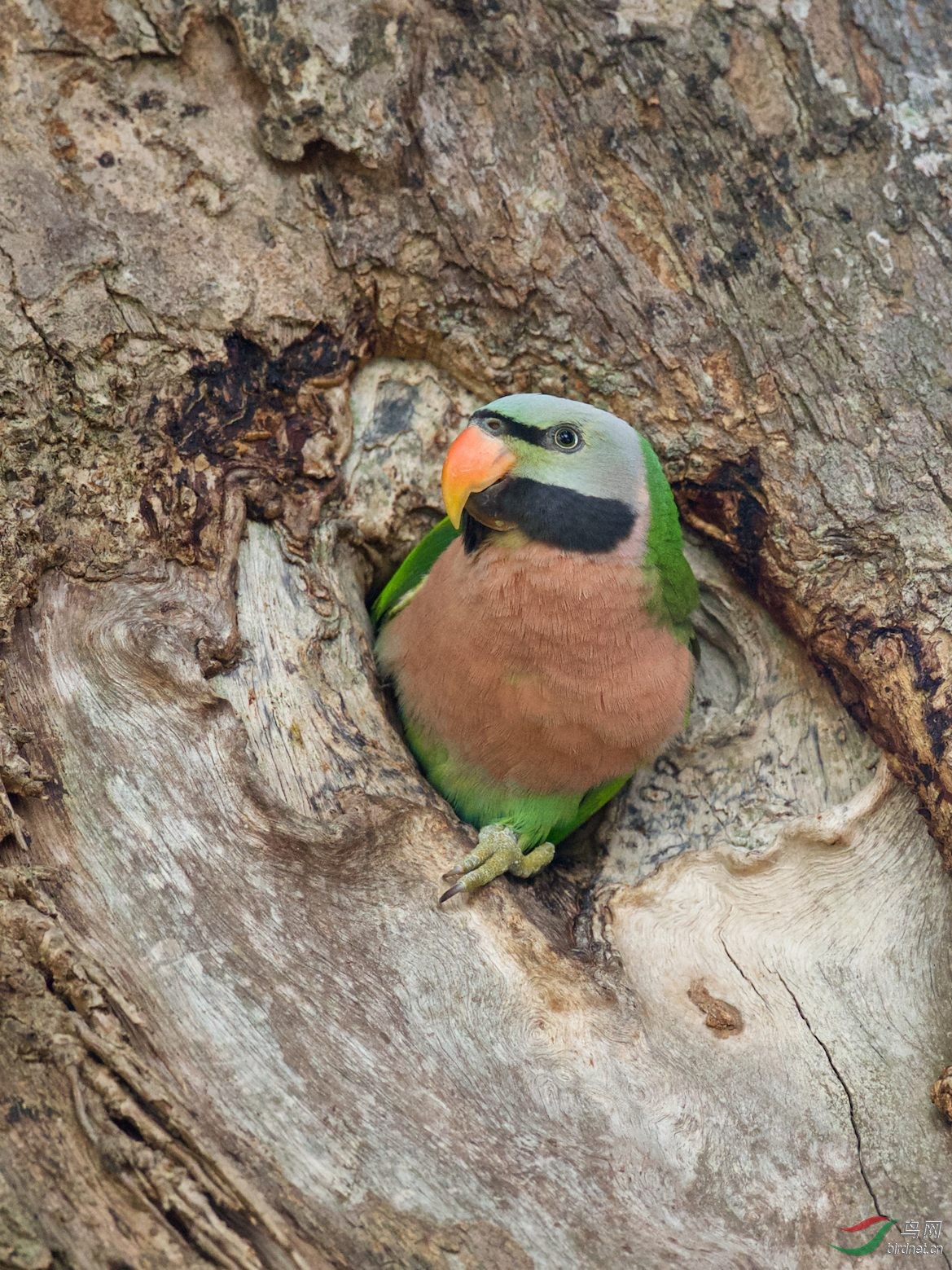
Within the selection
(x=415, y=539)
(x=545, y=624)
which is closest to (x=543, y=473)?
(x=545, y=624)

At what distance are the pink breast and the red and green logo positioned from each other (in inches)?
67.4

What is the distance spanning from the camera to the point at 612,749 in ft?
13.0

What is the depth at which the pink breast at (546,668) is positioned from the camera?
12.5 ft

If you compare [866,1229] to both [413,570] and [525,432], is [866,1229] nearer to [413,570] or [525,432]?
[525,432]

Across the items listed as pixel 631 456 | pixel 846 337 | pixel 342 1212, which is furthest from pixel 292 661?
pixel 846 337

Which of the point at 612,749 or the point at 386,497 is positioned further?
the point at 386,497

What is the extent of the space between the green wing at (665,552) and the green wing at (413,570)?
0.83 m

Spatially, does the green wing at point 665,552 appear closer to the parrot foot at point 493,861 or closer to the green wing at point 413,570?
the green wing at point 413,570

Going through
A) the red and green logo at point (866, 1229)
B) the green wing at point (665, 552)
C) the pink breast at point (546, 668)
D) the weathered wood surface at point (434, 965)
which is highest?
the green wing at point (665, 552)

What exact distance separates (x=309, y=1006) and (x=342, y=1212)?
1.77ft

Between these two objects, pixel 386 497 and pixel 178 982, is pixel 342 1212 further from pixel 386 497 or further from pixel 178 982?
pixel 386 497

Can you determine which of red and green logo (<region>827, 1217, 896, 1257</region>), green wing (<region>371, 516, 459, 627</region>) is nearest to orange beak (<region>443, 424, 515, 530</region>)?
green wing (<region>371, 516, 459, 627</region>)

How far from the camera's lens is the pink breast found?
150 inches

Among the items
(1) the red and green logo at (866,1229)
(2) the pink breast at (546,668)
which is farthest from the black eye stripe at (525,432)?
(1) the red and green logo at (866,1229)
